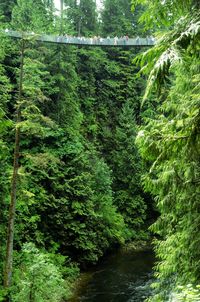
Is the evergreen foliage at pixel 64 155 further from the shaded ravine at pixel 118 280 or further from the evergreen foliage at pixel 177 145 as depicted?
the evergreen foliage at pixel 177 145

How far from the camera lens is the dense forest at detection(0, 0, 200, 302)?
14.0ft

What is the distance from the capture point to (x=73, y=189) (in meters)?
17.9

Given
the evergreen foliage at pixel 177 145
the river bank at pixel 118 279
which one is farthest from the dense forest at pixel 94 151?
the river bank at pixel 118 279

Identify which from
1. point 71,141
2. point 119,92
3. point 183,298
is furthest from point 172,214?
point 119,92

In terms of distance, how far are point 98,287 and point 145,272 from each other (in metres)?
3.32

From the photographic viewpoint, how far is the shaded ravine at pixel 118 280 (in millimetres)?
14203

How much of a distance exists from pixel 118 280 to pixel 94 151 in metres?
8.63

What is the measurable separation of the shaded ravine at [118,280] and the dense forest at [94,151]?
0.62 m

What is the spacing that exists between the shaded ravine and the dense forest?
0.62 meters

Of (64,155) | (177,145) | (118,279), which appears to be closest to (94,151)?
(64,155)

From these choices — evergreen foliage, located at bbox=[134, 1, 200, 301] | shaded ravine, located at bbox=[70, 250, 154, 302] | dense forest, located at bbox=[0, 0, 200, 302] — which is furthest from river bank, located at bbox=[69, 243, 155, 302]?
evergreen foliage, located at bbox=[134, 1, 200, 301]

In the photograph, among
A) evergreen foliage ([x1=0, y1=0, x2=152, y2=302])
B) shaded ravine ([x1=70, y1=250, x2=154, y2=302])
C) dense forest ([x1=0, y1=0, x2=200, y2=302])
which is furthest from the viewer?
shaded ravine ([x1=70, y1=250, x2=154, y2=302])

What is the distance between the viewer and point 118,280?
16203mm

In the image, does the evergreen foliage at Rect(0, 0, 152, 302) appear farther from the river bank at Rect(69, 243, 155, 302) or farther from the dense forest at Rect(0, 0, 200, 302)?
the river bank at Rect(69, 243, 155, 302)
